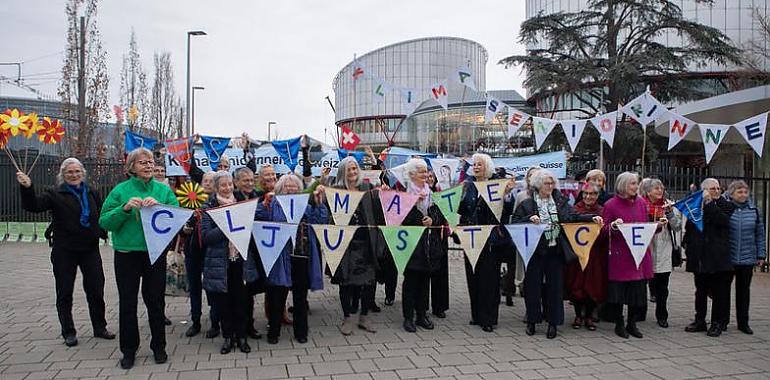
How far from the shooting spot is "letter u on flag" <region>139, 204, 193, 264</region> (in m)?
4.98

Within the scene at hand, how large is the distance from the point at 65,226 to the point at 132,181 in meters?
1.17

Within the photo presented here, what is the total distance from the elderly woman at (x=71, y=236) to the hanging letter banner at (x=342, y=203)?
2485mm

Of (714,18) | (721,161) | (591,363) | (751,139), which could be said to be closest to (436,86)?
(751,139)


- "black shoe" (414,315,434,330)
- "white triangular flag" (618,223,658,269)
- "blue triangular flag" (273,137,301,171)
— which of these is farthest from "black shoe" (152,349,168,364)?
"blue triangular flag" (273,137,301,171)

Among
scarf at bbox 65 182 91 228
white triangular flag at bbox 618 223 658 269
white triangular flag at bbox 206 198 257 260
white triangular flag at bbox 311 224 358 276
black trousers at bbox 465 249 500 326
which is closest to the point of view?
white triangular flag at bbox 206 198 257 260

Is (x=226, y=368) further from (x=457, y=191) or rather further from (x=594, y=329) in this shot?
(x=594, y=329)

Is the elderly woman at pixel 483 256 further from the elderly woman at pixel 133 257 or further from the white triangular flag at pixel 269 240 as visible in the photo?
the elderly woman at pixel 133 257

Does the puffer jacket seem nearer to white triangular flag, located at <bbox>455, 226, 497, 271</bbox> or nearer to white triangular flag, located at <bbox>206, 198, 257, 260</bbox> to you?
white triangular flag, located at <bbox>455, 226, 497, 271</bbox>

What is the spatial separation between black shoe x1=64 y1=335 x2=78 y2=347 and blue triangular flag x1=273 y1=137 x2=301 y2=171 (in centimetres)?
597

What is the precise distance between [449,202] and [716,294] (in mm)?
3397

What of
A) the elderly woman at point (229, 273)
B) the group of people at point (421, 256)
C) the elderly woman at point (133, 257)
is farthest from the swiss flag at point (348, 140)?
the elderly woman at point (133, 257)

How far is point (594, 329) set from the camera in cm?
669

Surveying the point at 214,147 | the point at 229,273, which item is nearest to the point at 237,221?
the point at 229,273

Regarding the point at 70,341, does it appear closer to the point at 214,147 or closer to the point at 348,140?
the point at 214,147
